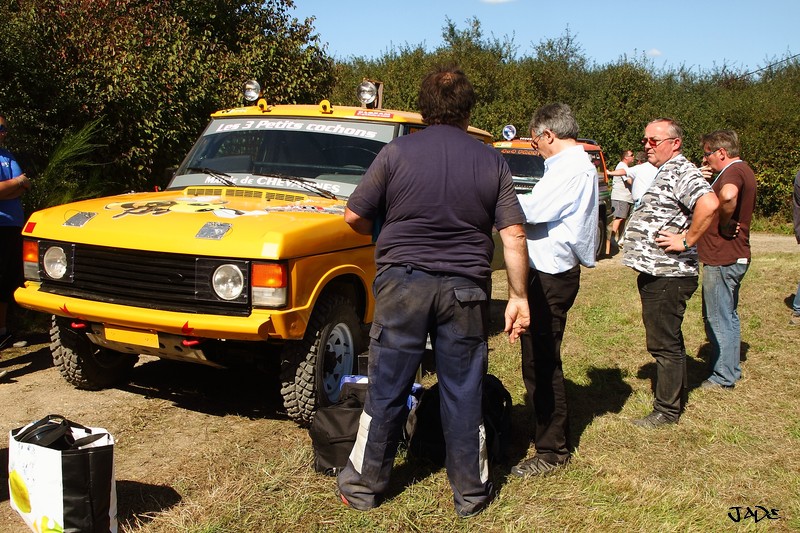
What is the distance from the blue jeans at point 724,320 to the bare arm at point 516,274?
2823 millimetres

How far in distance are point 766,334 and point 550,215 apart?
460 centimetres

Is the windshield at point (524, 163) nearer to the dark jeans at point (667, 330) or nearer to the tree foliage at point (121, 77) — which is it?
the tree foliage at point (121, 77)

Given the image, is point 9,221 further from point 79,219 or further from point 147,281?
point 147,281

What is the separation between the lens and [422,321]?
3.38 meters

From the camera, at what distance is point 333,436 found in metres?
3.88

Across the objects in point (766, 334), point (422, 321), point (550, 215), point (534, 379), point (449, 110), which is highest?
point (449, 110)

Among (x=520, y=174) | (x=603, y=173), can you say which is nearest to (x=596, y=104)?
(x=603, y=173)

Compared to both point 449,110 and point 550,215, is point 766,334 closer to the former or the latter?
point 550,215

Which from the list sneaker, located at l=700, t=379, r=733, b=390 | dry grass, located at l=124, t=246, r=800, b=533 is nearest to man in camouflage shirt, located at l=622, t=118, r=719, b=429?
dry grass, located at l=124, t=246, r=800, b=533

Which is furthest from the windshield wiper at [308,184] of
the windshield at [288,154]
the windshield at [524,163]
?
the windshield at [524,163]

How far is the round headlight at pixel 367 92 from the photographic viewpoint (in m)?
6.17

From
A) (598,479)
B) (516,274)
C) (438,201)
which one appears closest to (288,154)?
(438,201)

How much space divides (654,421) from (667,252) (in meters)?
1.10

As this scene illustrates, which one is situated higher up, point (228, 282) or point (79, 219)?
point (79, 219)
